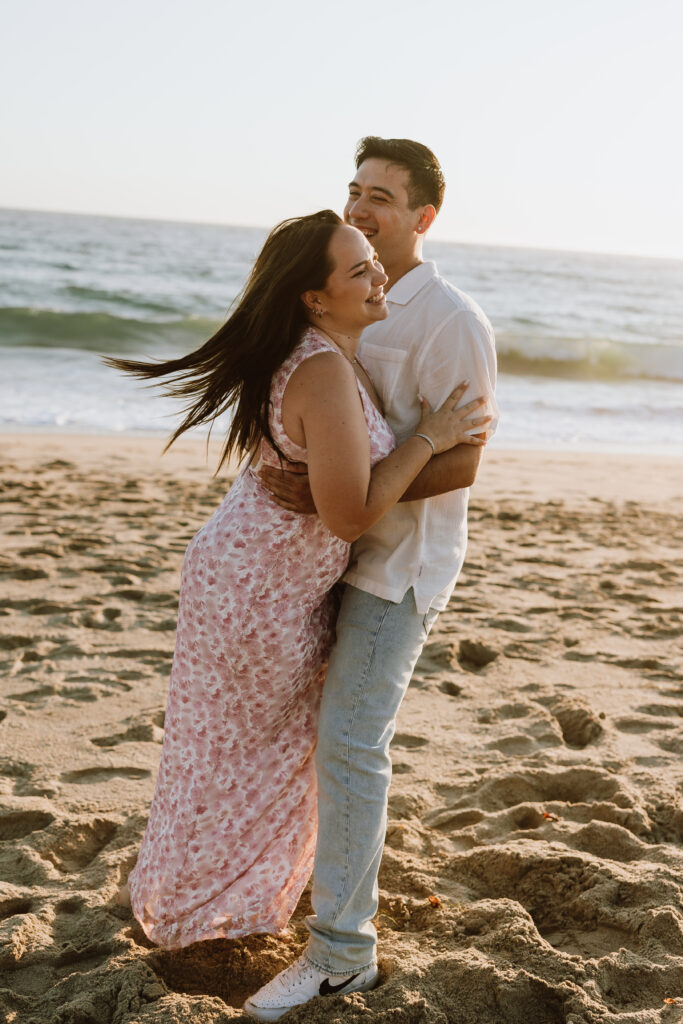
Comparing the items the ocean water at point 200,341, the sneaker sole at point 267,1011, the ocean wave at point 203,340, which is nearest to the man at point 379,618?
the sneaker sole at point 267,1011

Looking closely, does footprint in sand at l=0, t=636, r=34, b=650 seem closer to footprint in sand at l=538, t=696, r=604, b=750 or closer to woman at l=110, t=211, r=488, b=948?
woman at l=110, t=211, r=488, b=948

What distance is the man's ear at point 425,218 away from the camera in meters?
2.79

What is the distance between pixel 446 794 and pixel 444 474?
1.60 meters

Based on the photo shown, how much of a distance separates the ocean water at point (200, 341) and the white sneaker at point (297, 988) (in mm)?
5351

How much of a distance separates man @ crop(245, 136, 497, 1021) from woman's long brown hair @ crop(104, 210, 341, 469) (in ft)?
0.73

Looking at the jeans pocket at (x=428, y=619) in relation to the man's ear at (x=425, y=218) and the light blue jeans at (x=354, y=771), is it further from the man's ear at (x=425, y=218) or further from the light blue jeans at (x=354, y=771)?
the man's ear at (x=425, y=218)

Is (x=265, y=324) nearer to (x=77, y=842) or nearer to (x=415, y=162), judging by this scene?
(x=415, y=162)

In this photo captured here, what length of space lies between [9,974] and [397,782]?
1.54 meters

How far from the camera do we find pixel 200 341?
20219 millimetres

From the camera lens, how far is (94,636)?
482 centimetres

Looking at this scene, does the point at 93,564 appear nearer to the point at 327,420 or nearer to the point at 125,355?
the point at 327,420

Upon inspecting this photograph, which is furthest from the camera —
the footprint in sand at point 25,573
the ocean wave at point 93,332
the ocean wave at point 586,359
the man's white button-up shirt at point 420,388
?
the ocean wave at point 586,359

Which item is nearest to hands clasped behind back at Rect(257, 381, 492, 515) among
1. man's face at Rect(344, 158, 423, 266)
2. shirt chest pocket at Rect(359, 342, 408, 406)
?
shirt chest pocket at Rect(359, 342, 408, 406)

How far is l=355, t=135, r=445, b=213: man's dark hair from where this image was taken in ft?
9.07
